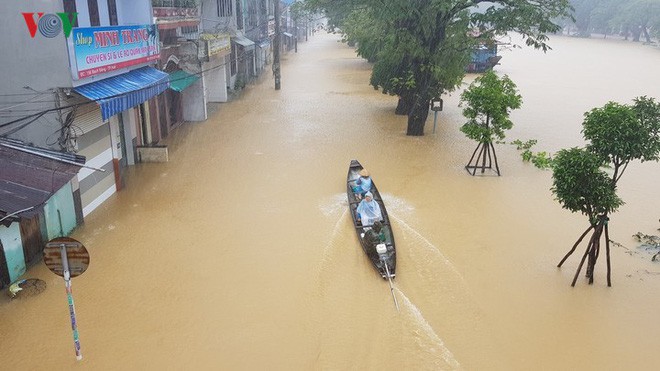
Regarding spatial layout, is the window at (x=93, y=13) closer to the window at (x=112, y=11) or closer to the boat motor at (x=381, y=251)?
the window at (x=112, y=11)

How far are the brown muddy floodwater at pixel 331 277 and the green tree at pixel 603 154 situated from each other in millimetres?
1837

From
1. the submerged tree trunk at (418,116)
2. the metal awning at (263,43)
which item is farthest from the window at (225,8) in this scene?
the submerged tree trunk at (418,116)

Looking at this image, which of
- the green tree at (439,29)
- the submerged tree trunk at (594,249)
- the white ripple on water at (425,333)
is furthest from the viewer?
Answer: the green tree at (439,29)

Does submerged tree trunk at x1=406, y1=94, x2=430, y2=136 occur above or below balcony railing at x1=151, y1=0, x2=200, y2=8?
below

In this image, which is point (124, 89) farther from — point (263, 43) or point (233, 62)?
point (263, 43)

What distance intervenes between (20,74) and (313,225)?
7.03 metres

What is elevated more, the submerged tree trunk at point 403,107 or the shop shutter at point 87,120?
the shop shutter at point 87,120

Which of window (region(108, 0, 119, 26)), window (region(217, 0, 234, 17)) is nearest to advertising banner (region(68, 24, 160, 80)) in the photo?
window (region(108, 0, 119, 26))

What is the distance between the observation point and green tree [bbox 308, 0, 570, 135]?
18.9m

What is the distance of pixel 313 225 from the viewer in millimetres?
13008

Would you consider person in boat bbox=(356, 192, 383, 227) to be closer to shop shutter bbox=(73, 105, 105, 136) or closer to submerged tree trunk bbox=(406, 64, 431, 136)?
shop shutter bbox=(73, 105, 105, 136)

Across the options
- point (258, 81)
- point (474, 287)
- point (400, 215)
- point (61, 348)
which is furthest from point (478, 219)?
point (258, 81)

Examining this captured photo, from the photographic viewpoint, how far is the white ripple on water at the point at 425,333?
8.25m

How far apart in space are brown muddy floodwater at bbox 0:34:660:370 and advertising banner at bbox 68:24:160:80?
12.3 ft
